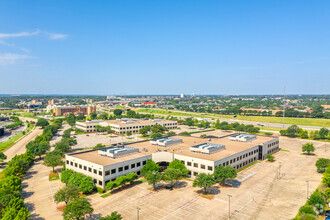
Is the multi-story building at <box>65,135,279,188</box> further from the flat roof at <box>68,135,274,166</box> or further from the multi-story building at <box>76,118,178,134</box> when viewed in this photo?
the multi-story building at <box>76,118,178,134</box>

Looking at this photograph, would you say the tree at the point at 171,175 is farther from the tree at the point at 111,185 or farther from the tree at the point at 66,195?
the tree at the point at 66,195

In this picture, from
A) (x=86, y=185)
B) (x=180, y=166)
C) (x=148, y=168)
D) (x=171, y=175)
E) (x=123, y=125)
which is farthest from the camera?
(x=123, y=125)

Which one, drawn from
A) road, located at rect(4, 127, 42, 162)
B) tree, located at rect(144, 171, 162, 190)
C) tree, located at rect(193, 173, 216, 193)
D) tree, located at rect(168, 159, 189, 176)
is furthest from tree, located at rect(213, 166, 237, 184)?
road, located at rect(4, 127, 42, 162)

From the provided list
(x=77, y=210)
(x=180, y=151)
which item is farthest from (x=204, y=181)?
(x=77, y=210)

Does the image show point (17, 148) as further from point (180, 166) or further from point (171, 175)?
point (171, 175)

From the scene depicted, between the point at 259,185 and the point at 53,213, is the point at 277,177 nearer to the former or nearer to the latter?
the point at 259,185

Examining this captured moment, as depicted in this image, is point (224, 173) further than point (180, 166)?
No

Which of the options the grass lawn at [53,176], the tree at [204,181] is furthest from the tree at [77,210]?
the grass lawn at [53,176]
